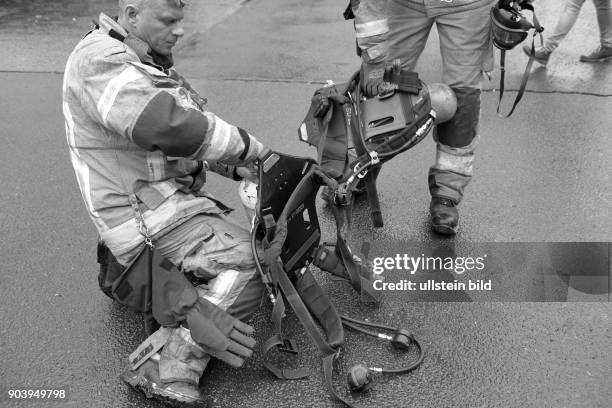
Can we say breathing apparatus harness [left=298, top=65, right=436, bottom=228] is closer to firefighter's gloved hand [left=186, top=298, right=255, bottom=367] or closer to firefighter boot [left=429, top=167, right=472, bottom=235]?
firefighter boot [left=429, top=167, right=472, bottom=235]

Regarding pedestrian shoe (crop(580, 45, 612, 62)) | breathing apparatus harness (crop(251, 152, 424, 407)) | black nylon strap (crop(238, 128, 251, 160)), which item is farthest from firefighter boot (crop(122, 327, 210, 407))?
pedestrian shoe (crop(580, 45, 612, 62))

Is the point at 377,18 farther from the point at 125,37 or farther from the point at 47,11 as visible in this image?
the point at 47,11

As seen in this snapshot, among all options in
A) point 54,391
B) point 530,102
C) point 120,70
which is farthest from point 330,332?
point 530,102

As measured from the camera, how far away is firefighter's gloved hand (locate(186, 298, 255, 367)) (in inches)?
88.2

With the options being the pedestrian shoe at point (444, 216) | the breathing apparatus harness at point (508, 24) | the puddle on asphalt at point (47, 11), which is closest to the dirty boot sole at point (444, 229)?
the pedestrian shoe at point (444, 216)

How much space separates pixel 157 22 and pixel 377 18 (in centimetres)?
120

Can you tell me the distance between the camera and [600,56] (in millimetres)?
5465

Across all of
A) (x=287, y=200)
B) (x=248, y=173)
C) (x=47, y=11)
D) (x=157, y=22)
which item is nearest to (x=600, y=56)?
(x=248, y=173)

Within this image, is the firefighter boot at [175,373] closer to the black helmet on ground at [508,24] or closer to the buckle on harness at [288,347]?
the buckle on harness at [288,347]

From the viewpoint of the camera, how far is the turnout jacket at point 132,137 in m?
2.09

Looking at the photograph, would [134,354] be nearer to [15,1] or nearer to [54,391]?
[54,391]

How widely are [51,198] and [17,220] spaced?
0.27 meters

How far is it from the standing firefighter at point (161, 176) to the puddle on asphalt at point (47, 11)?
562cm

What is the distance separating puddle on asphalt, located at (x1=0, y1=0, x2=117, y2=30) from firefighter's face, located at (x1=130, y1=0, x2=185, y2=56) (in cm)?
559
